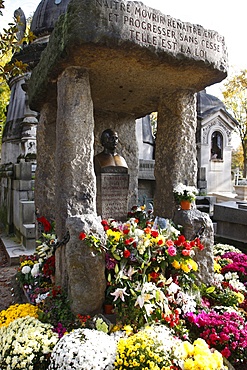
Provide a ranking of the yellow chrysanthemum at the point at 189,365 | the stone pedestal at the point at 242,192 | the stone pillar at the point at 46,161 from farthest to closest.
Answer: the stone pedestal at the point at 242,192, the stone pillar at the point at 46,161, the yellow chrysanthemum at the point at 189,365

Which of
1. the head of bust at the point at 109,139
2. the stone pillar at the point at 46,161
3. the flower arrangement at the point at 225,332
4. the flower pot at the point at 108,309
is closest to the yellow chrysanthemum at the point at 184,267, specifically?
the flower arrangement at the point at 225,332

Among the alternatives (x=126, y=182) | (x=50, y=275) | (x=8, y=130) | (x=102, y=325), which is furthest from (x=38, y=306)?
(x=8, y=130)

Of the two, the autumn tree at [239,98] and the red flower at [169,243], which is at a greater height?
the autumn tree at [239,98]

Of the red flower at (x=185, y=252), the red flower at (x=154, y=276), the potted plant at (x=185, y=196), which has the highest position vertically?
the potted plant at (x=185, y=196)

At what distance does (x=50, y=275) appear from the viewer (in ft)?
12.0

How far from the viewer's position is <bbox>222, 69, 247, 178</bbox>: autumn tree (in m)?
22.4

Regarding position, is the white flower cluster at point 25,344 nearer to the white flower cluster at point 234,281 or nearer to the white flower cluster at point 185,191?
the white flower cluster at point 185,191

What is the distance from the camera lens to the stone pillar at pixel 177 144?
4.01m

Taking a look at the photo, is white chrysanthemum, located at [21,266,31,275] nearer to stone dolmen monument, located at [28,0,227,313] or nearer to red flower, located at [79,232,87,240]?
stone dolmen monument, located at [28,0,227,313]

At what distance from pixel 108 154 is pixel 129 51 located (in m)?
1.98

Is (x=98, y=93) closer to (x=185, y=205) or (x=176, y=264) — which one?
(x=185, y=205)

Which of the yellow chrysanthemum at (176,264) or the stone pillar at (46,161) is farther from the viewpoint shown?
the stone pillar at (46,161)

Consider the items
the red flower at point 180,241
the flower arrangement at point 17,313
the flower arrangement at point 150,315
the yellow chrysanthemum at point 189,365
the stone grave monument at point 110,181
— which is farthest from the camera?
the stone grave monument at point 110,181

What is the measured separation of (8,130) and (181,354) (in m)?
12.3
